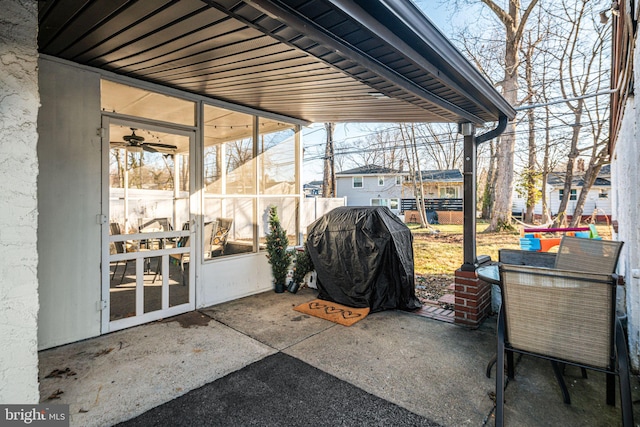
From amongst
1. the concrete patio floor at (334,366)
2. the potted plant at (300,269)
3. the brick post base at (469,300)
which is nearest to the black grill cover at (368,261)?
the concrete patio floor at (334,366)

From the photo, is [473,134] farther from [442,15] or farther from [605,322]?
[442,15]

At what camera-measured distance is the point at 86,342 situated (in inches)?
125

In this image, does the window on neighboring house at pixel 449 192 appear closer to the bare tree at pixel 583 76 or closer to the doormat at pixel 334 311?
the bare tree at pixel 583 76

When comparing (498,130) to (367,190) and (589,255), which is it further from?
(367,190)

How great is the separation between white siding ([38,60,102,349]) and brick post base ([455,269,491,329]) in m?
3.88

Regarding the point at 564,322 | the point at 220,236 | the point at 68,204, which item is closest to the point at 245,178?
the point at 220,236

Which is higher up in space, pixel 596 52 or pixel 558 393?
pixel 596 52

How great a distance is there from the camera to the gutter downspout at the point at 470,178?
3727mm

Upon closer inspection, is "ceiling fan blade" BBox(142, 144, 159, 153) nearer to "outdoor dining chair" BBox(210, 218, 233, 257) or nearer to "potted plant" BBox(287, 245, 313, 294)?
"outdoor dining chair" BBox(210, 218, 233, 257)

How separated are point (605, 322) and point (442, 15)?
37.9 ft

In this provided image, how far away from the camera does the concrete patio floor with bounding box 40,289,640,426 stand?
7.07 ft

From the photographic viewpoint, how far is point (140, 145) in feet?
12.3

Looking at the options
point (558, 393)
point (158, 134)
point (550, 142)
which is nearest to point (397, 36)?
point (558, 393)

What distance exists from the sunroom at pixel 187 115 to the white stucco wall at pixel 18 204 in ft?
2.40
